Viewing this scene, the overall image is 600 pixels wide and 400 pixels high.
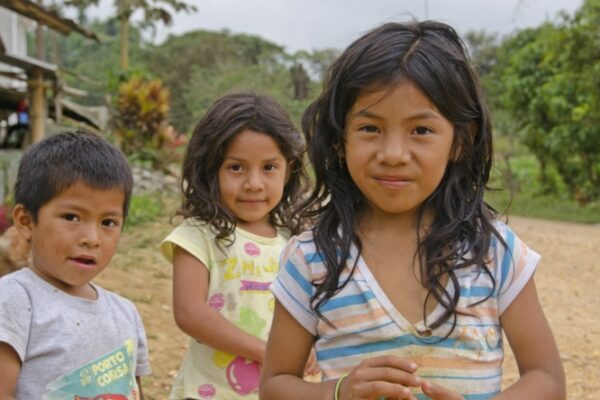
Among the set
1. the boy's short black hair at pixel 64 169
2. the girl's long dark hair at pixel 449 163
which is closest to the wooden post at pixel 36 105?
the boy's short black hair at pixel 64 169

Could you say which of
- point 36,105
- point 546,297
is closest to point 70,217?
point 546,297

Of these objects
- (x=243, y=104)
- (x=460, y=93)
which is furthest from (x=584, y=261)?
(x=460, y=93)

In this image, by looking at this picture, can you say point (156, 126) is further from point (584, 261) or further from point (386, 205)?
point (386, 205)

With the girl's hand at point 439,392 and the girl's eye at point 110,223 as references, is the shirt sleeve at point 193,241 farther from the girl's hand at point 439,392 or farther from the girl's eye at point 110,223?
the girl's hand at point 439,392

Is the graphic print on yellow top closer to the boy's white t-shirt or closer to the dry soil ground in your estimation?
the boy's white t-shirt

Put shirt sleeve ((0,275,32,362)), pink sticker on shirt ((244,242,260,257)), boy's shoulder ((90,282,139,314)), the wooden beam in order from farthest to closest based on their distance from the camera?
the wooden beam < pink sticker on shirt ((244,242,260,257)) < boy's shoulder ((90,282,139,314)) < shirt sleeve ((0,275,32,362))

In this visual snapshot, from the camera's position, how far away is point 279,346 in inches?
62.2

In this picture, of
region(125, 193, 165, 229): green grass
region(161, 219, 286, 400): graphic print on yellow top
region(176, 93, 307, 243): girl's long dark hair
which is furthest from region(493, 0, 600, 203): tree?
region(161, 219, 286, 400): graphic print on yellow top

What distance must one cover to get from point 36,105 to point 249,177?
9.43 metres

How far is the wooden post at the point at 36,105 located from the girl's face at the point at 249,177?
9.28 m

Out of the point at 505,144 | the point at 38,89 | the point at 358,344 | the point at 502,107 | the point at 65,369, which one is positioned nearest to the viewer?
the point at 358,344

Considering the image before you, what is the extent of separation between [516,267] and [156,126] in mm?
15647

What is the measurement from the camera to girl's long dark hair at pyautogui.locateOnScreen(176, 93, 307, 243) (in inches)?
94.3

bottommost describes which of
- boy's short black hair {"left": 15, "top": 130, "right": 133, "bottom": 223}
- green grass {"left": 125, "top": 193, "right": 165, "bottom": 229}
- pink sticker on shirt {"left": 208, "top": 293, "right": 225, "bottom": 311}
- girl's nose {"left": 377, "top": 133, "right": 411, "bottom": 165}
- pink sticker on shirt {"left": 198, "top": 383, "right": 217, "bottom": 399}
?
green grass {"left": 125, "top": 193, "right": 165, "bottom": 229}
